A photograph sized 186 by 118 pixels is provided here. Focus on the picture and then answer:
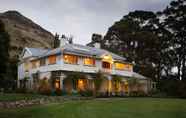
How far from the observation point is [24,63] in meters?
48.6

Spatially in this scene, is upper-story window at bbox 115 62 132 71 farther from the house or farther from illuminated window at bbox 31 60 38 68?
illuminated window at bbox 31 60 38 68

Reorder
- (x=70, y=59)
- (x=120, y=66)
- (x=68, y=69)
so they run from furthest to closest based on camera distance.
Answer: (x=120, y=66) < (x=70, y=59) < (x=68, y=69)

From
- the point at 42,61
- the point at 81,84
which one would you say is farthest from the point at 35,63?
the point at 81,84

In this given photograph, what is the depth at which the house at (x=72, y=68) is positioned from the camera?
38.3 meters

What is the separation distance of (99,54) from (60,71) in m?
8.04

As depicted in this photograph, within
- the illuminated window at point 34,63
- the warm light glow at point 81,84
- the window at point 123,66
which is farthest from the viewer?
the window at point 123,66

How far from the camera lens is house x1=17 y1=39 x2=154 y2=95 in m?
38.3

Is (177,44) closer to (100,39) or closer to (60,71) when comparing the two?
(100,39)

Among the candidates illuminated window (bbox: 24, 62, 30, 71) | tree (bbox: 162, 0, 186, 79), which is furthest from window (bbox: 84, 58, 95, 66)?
tree (bbox: 162, 0, 186, 79)

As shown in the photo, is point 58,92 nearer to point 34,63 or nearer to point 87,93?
point 87,93

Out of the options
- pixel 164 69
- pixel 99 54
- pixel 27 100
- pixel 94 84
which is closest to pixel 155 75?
pixel 164 69

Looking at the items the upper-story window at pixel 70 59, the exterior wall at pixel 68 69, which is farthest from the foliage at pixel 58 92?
the upper-story window at pixel 70 59

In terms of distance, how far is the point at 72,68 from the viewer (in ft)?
128

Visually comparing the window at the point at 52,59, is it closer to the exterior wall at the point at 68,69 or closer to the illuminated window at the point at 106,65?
the exterior wall at the point at 68,69
